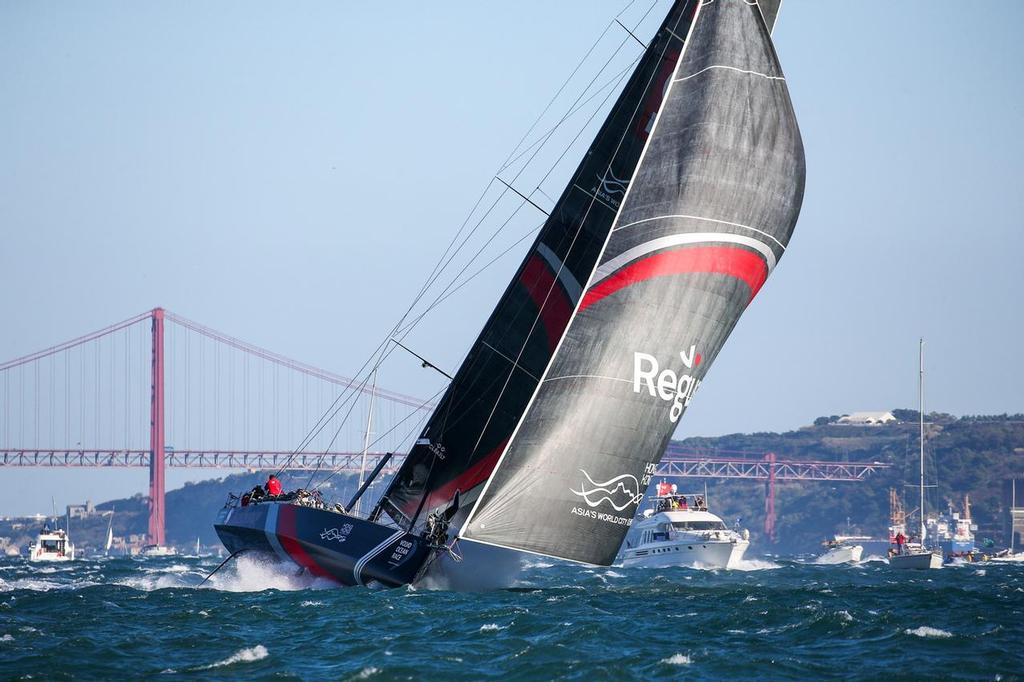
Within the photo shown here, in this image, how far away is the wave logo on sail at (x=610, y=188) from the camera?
1317 cm

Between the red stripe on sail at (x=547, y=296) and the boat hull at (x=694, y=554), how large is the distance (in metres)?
15.6

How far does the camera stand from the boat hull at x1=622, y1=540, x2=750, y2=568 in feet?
92.9

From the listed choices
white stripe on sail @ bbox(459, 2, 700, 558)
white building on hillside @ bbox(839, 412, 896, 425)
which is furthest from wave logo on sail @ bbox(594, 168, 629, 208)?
white building on hillside @ bbox(839, 412, 896, 425)

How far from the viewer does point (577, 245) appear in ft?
43.5

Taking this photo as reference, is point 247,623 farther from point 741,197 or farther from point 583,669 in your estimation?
point 741,197

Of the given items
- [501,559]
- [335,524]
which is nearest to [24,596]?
[335,524]

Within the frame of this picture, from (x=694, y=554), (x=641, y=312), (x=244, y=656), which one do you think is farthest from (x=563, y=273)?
(x=694, y=554)

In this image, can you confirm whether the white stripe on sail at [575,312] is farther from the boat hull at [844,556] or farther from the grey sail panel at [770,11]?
the boat hull at [844,556]

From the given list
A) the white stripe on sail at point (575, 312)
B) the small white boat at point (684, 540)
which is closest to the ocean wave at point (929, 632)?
the white stripe on sail at point (575, 312)

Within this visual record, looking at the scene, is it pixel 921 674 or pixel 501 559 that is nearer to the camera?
pixel 921 674

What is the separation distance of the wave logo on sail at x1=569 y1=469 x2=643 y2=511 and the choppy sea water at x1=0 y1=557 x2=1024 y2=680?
0.94m

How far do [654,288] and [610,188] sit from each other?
4.93ft

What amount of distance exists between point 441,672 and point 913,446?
279 feet

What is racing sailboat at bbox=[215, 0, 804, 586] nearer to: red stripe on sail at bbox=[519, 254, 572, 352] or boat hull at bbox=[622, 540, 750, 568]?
red stripe on sail at bbox=[519, 254, 572, 352]
